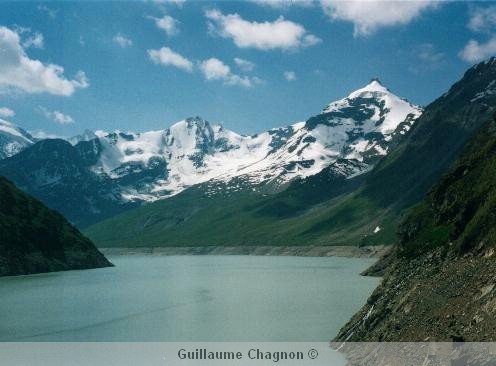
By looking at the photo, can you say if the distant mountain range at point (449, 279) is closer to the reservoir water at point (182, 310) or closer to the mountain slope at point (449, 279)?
the mountain slope at point (449, 279)

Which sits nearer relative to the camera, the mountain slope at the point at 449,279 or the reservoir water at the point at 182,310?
the mountain slope at the point at 449,279

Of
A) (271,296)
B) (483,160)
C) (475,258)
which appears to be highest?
(483,160)

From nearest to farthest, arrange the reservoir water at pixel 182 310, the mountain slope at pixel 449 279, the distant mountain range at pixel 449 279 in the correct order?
1. the distant mountain range at pixel 449 279
2. the mountain slope at pixel 449 279
3. the reservoir water at pixel 182 310

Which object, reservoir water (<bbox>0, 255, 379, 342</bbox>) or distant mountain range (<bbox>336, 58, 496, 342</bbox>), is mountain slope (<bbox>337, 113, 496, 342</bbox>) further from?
reservoir water (<bbox>0, 255, 379, 342</bbox>)

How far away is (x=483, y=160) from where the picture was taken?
7131 centimetres

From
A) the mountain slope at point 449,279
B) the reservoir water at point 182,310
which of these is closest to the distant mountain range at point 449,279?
the mountain slope at point 449,279

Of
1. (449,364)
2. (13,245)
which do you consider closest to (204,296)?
(449,364)

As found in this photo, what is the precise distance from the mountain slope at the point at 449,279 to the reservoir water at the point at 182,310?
1158 centimetres

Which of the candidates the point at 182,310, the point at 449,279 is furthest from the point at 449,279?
the point at 182,310

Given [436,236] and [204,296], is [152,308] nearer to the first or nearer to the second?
[204,296]

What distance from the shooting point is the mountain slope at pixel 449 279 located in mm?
41438

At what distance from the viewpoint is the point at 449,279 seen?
49.3 meters

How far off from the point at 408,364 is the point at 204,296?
81701mm

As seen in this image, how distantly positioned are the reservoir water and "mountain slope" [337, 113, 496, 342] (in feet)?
38.0
